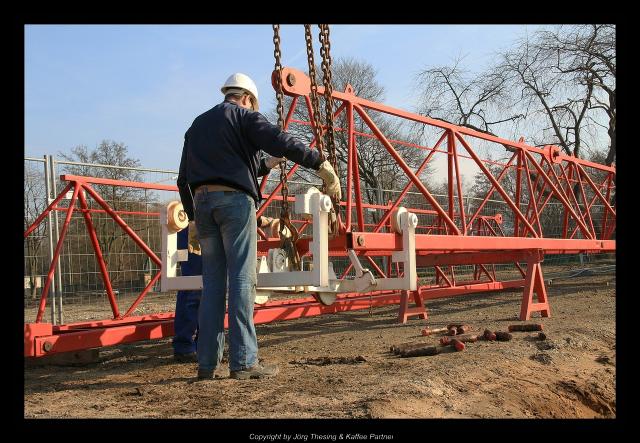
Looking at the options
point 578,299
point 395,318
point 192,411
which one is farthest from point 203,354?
point 578,299

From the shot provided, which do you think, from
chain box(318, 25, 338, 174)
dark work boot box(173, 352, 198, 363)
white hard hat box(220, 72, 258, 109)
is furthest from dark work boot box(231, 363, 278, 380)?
white hard hat box(220, 72, 258, 109)

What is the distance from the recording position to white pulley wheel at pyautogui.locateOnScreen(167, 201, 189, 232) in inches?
175

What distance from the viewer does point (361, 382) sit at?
142 inches

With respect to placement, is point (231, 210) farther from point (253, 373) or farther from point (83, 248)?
point (83, 248)

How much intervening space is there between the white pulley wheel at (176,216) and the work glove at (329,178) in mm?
1098

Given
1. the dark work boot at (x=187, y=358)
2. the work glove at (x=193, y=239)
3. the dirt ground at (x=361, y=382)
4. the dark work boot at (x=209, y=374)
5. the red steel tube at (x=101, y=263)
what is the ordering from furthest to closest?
the red steel tube at (x=101, y=263), the dark work boot at (x=187, y=358), the work glove at (x=193, y=239), the dark work boot at (x=209, y=374), the dirt ground at (x=361, y=382)

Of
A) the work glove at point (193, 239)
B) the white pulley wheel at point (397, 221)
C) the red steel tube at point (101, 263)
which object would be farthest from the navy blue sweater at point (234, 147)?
the red steel tube at point (101, 263)

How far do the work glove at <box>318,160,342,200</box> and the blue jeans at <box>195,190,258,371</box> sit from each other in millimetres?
480

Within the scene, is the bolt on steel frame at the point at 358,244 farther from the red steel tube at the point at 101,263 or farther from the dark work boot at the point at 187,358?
the dark work boot at the point at 187,358

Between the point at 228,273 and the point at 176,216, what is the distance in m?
0.79

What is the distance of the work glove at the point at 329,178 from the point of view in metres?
3.97

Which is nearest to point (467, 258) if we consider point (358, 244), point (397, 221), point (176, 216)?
point (397, 221)

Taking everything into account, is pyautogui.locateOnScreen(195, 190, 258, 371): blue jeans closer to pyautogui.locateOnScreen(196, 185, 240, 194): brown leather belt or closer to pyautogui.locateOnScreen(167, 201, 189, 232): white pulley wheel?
pyautogui.locateOnScreen(196, 185, 240, 194): brown leather belt

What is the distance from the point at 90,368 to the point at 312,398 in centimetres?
258
